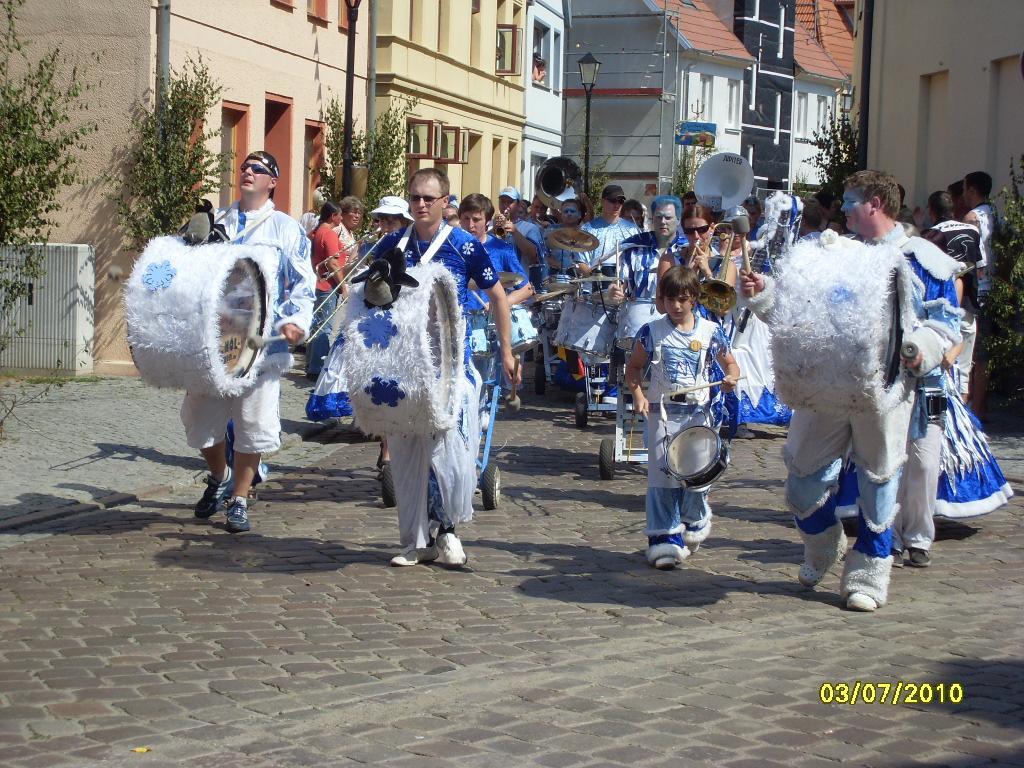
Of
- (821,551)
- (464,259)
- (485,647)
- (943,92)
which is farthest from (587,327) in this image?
(943,92)

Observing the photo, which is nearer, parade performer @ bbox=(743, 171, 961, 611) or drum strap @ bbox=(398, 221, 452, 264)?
parade performer @ bbox=(743, 171, 961, 611)

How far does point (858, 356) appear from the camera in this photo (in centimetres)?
657

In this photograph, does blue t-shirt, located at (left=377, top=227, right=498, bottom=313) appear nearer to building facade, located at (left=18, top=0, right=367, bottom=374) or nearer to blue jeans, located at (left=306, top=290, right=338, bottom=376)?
building facade, located at (left=18, top=0, right=367, bottom=374)

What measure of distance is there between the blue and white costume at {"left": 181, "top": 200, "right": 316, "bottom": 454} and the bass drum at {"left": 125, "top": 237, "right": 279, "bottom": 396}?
0.46 metres

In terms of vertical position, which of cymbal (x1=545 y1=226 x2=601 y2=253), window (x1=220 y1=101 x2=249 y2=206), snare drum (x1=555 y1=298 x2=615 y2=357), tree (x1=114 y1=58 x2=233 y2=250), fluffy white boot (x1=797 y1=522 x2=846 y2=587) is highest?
window (x1=220 y1=101 x2=249 y2=206)

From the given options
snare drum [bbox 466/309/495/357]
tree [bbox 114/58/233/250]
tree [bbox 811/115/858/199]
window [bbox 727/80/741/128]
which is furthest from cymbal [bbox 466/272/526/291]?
window [bbox 727/80/741/128]

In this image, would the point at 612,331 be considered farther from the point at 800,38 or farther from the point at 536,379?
the point at 800,38

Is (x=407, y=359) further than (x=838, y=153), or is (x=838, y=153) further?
(x=838, y=153)

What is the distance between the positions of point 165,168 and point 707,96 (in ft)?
157

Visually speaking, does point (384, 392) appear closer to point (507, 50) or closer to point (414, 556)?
point (414, 556)

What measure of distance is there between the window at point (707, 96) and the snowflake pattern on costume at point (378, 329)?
5608 cm

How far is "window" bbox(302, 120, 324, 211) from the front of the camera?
79.7ft

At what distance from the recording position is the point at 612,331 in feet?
43.5

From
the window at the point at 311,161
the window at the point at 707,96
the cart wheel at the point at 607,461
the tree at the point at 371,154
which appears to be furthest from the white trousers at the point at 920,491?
the window at the point at 707,96
